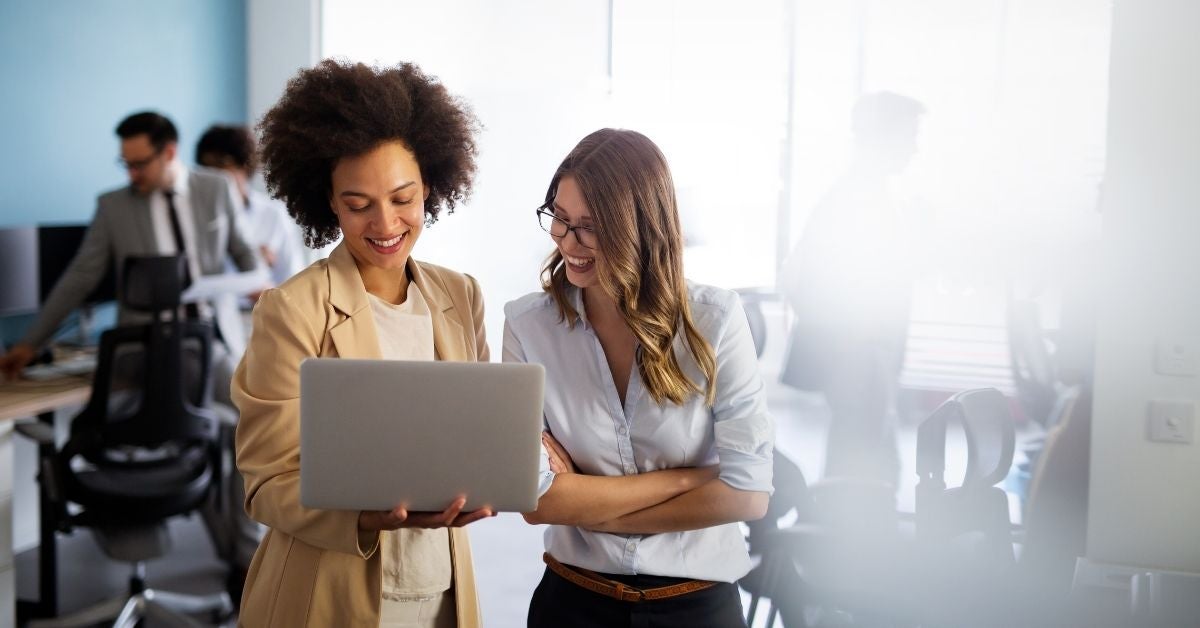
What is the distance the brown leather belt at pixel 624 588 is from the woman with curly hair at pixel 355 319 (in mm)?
207

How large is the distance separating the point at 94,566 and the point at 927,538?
3.27 metres

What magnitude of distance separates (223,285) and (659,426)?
2603 millimetres

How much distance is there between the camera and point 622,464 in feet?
5.47

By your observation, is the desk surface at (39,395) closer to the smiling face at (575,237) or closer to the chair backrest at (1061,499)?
the smiling face at (575,237)

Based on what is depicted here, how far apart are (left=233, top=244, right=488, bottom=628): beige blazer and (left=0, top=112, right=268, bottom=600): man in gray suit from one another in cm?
213

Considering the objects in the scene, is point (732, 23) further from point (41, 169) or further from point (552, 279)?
point (41, 169)

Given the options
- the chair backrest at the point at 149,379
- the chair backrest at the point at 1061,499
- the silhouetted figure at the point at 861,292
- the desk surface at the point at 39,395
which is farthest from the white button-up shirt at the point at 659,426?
the desk surface at the point at 39,395

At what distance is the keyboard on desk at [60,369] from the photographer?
3.49m

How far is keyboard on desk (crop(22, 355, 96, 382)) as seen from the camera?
3488mm

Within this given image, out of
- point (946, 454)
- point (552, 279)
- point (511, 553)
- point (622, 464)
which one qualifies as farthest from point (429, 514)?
point (511, 553)

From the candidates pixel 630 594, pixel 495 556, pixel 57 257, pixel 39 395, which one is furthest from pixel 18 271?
pixel 630 594

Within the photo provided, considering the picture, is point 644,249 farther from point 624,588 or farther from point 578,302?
point 624,588

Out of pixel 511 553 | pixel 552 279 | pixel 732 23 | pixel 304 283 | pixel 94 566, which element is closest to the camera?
pixel 304 283

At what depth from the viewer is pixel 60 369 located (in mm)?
3590
